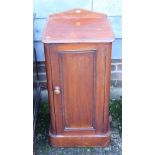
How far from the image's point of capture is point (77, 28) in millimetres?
2207

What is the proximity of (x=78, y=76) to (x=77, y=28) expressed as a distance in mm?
322

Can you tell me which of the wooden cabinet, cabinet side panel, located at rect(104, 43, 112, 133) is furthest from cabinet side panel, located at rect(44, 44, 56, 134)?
cabinet side panel, located at rect(104, 43, 112, 133)

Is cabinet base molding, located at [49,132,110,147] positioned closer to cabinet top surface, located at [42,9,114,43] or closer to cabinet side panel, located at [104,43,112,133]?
cabinet side panel, located at [104,43,112,133]

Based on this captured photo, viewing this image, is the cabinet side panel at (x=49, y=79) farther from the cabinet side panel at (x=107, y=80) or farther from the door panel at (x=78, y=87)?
the cabinet side panel at (x=107, y=80)

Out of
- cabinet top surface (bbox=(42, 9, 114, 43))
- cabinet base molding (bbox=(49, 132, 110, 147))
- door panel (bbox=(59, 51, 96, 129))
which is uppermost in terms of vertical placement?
cabinet top surface (bbox=(42, 9, 114, 43))

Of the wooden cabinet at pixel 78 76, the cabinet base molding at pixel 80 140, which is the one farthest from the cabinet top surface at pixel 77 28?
the cabinet base molding at pixel 80 140

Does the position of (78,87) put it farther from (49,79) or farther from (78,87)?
(49,79)

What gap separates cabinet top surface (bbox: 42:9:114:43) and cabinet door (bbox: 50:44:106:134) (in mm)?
47

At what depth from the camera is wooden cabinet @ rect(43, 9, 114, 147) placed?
2074 millimetres
